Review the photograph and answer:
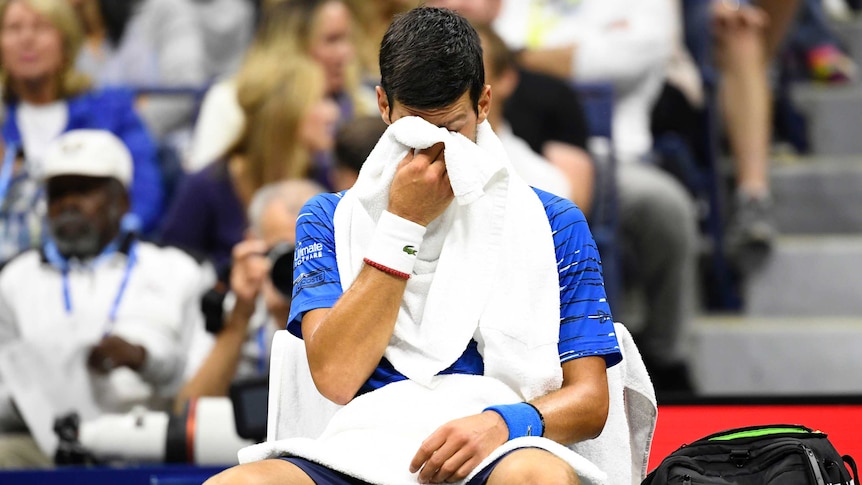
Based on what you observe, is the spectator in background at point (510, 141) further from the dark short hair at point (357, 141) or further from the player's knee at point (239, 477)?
the player's knee at point (239, 477)

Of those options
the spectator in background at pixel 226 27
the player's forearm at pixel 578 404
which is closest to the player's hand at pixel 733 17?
the spectator in background at pixel 226 27

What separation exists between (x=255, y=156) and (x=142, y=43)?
5.02 ft

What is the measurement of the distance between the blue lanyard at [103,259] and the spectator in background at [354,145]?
72 cm

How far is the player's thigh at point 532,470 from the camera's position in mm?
1979

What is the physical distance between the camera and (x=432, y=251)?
7.52ft

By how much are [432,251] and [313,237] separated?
22 centimetres

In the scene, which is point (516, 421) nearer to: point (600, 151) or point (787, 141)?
point (600, 151)

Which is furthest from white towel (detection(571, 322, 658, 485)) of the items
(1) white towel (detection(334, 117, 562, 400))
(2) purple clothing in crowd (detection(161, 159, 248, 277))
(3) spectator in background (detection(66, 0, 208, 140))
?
(3) spectator in background (detection(66, 0, 208, 140))

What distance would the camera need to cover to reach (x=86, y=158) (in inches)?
166

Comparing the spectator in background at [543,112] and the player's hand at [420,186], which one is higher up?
the player's hand at [420,186]

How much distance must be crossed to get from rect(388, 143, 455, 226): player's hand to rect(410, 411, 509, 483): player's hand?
35 centimetres

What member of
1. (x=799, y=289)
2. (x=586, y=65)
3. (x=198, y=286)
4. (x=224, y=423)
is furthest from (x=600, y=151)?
(x=224, y=423)

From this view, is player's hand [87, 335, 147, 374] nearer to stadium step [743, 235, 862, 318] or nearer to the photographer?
A: the photographer

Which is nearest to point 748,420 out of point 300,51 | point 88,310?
point 88,310
